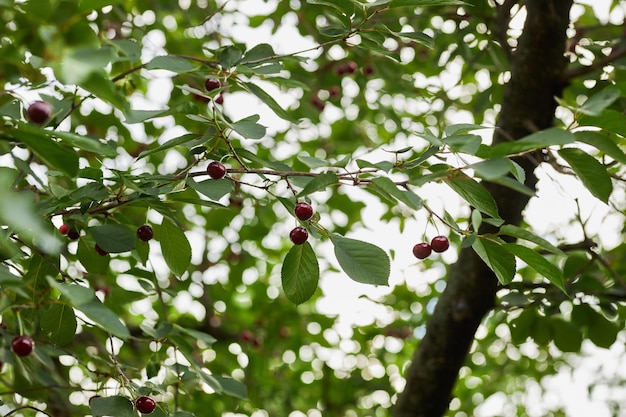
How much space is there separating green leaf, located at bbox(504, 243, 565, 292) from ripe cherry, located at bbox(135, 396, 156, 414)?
2.11 ft

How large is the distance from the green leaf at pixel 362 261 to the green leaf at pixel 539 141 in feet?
0.95

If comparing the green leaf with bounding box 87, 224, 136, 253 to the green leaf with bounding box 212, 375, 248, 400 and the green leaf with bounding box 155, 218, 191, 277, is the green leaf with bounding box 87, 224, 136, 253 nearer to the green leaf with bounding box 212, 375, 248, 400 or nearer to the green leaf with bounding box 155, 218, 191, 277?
the green leaf with bounding box 155, 218, 191, 277

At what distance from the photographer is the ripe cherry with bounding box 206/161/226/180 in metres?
1.10

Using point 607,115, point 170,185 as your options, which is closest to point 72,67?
point 170,185

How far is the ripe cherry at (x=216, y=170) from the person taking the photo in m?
1.10

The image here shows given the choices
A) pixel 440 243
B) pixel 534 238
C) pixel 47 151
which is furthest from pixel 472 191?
pixel 47 151

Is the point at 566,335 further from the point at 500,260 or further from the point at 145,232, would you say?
the point at 145,232

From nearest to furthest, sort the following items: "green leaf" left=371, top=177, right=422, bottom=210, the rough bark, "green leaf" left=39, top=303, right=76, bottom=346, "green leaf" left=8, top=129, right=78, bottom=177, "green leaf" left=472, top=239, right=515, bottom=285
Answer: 1. "green leaf" left=8, top=129, right=78, bottom=177
2. "green leaf" left=371, top=177, right=422, bottom=210
3. "green leaf" left=472, top=239, right=515, bottom=285
4. "green leaf" left=39, top=303, right=76, bottom=346
5. the rough bark

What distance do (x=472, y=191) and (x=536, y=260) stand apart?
205 millimetres

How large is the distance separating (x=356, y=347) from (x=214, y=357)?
759mm

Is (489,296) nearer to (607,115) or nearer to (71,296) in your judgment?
(607,115)

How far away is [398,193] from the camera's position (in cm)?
91

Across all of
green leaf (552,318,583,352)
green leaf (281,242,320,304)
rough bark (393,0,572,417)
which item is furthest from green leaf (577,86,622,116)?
green leaf (552,318,583,352)

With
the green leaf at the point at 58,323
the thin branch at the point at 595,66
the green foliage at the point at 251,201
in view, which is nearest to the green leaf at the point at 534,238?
the green foliage at the point at 251,201
